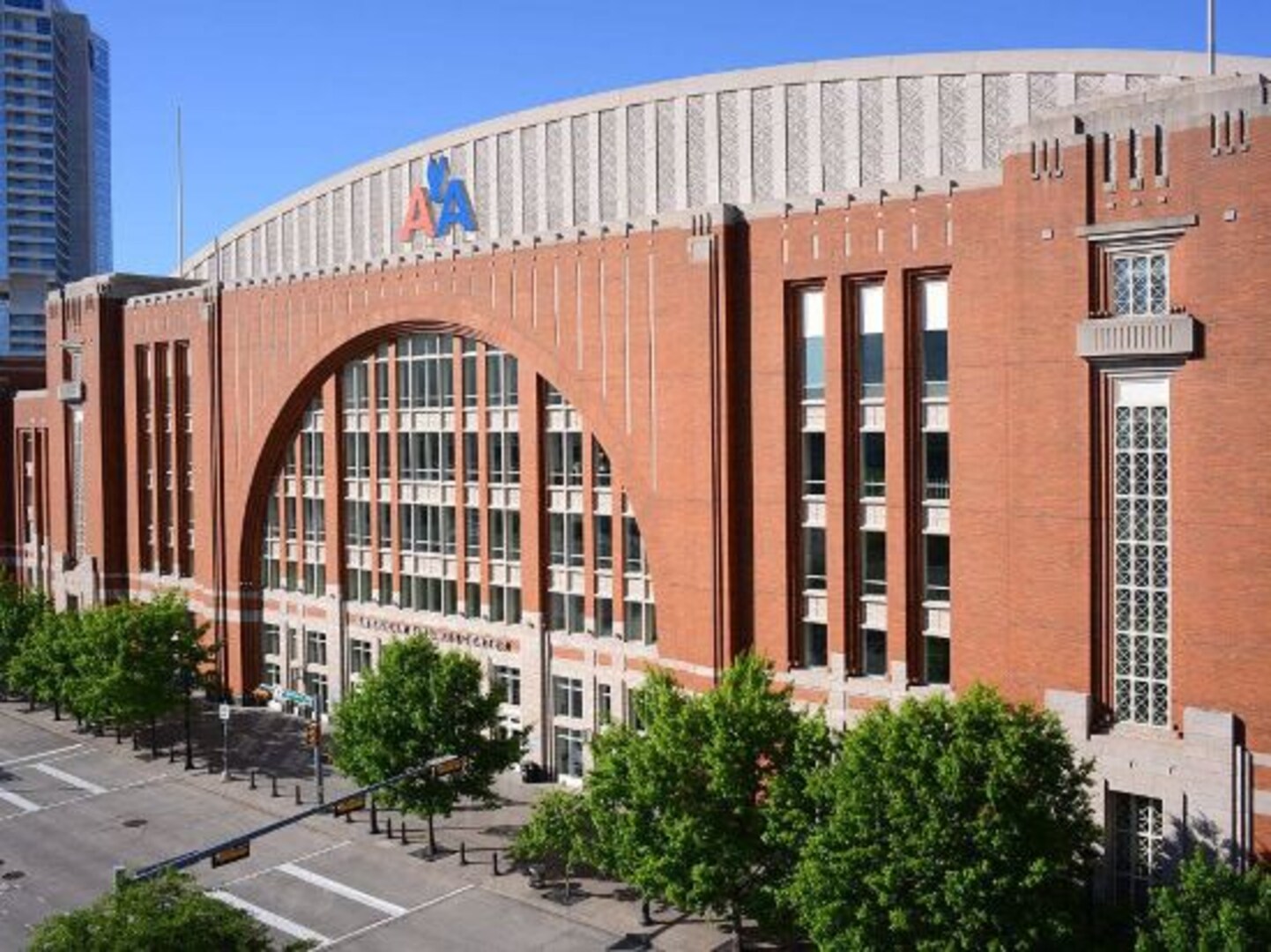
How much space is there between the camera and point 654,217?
156ft

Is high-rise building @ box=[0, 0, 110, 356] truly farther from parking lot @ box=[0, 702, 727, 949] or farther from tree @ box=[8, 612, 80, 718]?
parking lot @ box=[0, 702, 727, 949]

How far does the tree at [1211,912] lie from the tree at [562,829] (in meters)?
17.1

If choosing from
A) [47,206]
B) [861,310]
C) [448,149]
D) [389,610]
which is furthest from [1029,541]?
[47,206]

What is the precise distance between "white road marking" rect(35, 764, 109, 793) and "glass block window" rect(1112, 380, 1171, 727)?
43098 mm

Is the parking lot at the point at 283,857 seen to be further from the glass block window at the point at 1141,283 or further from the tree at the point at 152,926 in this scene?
the glass block window at the point at 1141,283

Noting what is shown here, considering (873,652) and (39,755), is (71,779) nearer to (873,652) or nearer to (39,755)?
(39,755)

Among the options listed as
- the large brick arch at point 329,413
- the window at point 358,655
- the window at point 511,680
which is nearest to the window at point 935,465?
the large brick arch at point 329,413

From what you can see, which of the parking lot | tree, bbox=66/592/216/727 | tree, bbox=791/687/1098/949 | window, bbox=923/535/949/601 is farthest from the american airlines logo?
tree, bbox=791/687/1098/949

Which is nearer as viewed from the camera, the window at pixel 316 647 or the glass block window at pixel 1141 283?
the glass block window at pixel 1141 283

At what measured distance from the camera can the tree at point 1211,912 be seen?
90.9 feet

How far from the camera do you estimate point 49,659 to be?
6322cm

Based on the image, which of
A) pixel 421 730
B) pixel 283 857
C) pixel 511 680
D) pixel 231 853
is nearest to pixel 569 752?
pixel 511 680

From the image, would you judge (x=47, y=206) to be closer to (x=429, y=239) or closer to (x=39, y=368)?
(x=39, y=368)

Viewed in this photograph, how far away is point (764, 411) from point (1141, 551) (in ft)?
46.1
